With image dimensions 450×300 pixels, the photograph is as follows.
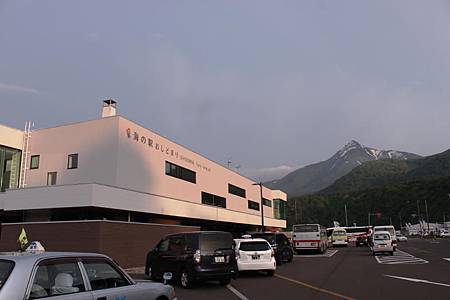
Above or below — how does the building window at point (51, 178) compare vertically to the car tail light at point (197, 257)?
above

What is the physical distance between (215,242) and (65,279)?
10.6 m

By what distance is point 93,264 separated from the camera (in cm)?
604

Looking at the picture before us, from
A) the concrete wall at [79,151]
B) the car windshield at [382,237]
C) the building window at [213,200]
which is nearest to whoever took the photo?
the concrete wall at [79,151]

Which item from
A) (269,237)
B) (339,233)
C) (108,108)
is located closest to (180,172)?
(108,108)

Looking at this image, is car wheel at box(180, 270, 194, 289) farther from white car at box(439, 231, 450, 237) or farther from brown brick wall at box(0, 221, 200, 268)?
white car at box(439, 231, 450, 237)

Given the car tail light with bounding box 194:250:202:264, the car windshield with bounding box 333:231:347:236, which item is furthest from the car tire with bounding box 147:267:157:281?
the car windshield with bounding box 333:231:347:236

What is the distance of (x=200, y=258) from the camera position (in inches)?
597

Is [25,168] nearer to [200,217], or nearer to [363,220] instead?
[200,217]

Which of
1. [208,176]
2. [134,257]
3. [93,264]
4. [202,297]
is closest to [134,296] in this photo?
[93,264]

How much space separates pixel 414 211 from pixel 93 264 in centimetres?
15970

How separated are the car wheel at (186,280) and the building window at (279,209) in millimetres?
62997

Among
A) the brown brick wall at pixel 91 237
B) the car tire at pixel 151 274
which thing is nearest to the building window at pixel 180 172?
the brown brick wall at pixel 91 237

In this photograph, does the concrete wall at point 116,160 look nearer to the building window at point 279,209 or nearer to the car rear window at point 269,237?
the car rear window at point 269,237

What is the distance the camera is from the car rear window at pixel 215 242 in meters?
15.6
